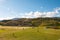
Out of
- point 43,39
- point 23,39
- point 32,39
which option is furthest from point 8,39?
point 43,39

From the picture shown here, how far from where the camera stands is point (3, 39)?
35.8 metres

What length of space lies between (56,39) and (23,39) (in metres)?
8.77

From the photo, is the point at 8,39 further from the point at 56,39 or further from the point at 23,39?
the point at 56,39

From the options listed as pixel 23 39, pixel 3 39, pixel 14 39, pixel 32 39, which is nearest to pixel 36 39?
pixel 32 39

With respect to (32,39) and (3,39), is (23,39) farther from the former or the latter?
(3,39)

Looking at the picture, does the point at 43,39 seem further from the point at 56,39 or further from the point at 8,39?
the point at 8,39

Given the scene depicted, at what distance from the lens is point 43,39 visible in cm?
3559

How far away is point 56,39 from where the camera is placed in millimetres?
35875

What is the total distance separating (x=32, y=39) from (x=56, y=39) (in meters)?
6.41

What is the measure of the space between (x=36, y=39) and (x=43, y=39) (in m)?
1.85

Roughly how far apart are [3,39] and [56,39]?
46.2 feet

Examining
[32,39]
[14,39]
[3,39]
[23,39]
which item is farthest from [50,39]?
[3,39]

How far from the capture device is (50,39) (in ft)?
117

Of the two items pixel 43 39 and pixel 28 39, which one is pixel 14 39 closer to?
pixel 28 39
